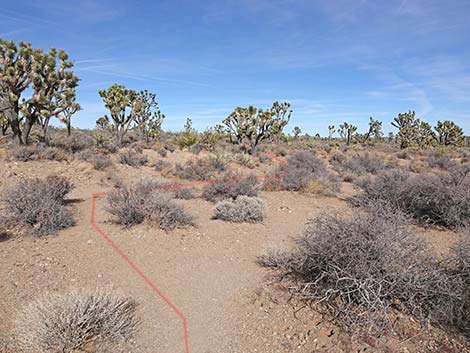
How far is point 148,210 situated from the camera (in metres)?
7.56

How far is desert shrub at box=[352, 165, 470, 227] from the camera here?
7980mm

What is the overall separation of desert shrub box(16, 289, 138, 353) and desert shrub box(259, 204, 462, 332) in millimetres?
2324

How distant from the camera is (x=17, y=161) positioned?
45.4 feet

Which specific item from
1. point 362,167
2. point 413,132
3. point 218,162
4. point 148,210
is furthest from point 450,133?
point 148,210

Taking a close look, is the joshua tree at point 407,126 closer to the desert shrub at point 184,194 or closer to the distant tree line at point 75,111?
the distant tree line at point 75,111

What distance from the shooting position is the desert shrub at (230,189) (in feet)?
34.5

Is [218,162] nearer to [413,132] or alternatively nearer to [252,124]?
Result: [252,124]

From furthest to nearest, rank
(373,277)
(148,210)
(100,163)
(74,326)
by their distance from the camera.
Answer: (100,163) → (148,210) → (373,277) → (74,326)

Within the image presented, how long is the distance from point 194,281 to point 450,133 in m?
Result: 47.3

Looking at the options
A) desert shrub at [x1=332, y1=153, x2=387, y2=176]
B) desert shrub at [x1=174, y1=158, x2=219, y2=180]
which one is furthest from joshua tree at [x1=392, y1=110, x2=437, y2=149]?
desert shrub at [x1=174, y1=158, x2=219, y2=180]

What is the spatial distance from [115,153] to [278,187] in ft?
39.8

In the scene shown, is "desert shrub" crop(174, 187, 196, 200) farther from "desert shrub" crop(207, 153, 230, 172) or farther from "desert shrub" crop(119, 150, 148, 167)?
"desert shrub" crop(119, 150, 148, 167)

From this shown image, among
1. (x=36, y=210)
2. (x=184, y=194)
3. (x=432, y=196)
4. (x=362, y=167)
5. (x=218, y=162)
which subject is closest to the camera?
(x=36, y=210)

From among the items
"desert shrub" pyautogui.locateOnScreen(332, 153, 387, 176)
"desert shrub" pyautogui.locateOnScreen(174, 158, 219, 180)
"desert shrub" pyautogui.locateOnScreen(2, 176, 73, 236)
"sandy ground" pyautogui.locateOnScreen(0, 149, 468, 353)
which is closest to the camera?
"sandy ground" pyautogui.locateOnScreen(0, 149, 468, 353)
